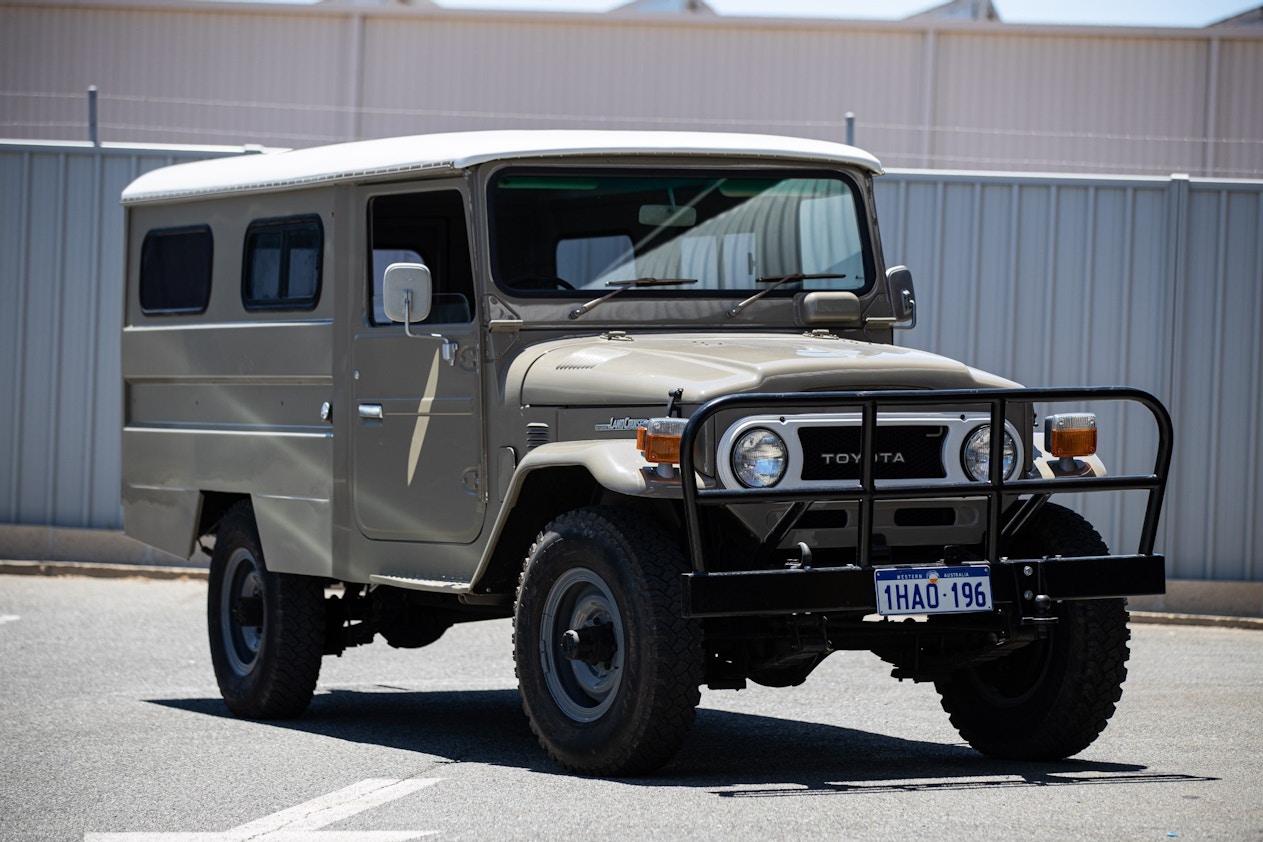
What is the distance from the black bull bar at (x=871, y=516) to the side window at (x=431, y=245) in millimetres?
1784

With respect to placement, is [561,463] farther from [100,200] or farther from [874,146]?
[874,146]

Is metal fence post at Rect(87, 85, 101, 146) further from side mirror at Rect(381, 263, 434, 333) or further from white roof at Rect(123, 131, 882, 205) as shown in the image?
side mirror at Rect(381, 263, 434, 333)

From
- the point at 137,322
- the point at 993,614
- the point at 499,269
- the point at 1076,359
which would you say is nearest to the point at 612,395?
the point at 499,269

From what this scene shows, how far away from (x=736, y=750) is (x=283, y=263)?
3258 millimetres

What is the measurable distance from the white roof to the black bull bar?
1.84 meters

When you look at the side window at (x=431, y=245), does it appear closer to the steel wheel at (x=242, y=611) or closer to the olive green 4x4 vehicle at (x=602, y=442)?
the olive green 4x4 vehicle at (x=602, y=442)

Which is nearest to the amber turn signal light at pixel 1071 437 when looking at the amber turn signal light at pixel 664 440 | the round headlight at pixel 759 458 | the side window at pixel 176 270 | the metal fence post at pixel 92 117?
the round headlight at pixel 759 458

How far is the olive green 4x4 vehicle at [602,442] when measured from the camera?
684 centimetres

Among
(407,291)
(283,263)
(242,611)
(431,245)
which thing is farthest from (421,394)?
(242,611)

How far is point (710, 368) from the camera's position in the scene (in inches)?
284

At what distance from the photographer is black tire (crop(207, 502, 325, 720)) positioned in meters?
9.25

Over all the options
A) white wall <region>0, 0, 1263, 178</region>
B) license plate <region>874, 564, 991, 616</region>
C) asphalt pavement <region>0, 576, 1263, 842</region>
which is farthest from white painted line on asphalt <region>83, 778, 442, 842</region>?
white wall <region>0, 0, 1263, 178</region>

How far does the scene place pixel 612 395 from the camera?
Result: 739cm

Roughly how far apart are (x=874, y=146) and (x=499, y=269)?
15461 millimetres
